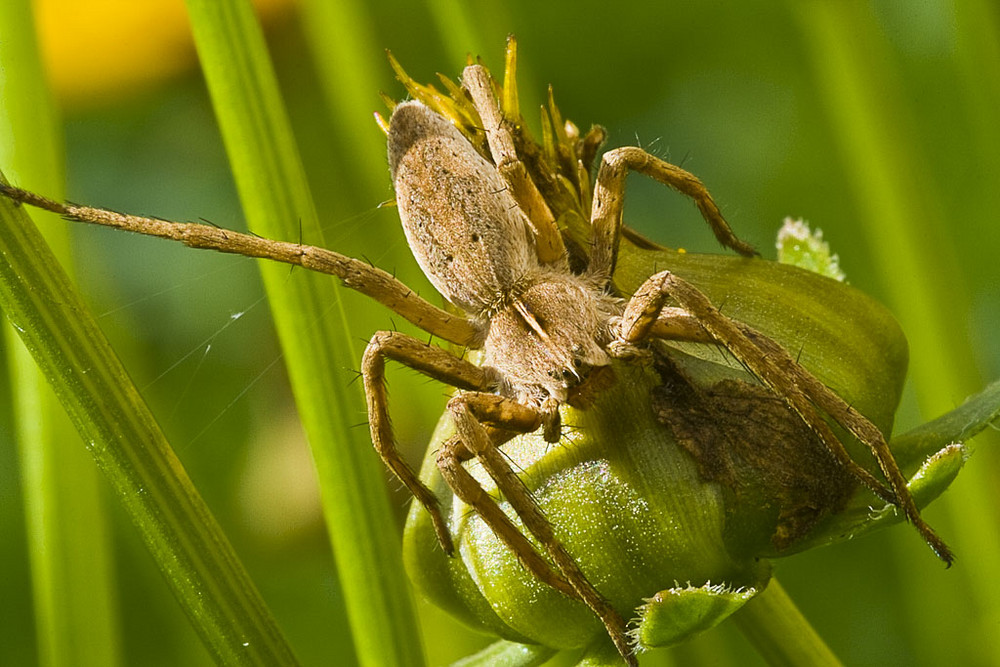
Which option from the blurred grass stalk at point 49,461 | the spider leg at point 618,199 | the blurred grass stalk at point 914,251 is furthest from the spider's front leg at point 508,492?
the blurred grass stalk at point 914,251

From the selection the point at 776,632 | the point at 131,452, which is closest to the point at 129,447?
the point at 131,452

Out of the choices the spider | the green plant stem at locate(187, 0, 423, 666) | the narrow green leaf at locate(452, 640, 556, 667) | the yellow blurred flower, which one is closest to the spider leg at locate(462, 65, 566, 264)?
the spider

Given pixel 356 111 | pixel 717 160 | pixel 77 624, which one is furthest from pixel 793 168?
pixel 77 624

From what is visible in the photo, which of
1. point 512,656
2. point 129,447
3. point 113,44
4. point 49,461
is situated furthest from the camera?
point 113,44

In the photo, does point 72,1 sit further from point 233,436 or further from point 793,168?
point 793,168

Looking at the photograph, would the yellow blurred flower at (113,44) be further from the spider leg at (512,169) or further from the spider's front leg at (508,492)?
the spider's front leg at (508,492)

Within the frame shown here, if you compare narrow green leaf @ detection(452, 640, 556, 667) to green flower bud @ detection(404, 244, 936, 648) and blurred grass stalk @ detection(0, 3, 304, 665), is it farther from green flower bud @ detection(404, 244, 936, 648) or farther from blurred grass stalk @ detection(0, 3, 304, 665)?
blurred grass stalk @ detection(0, 3, 304, 665)

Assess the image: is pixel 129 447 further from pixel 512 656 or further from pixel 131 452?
pixel 512 656
